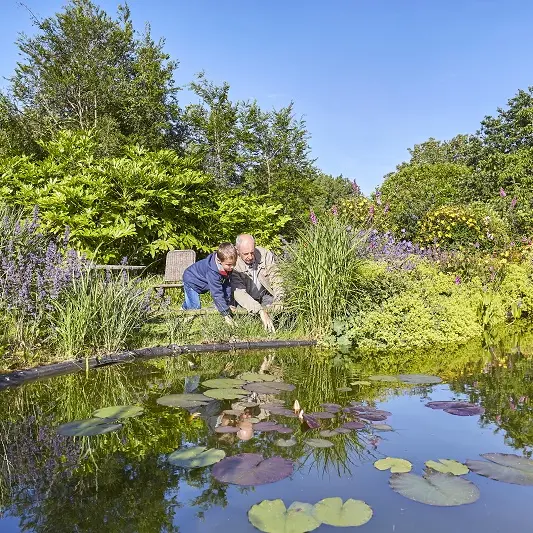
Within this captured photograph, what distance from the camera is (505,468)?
2.08m

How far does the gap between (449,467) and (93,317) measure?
10.1 feet

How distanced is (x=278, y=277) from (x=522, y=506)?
3942 mm

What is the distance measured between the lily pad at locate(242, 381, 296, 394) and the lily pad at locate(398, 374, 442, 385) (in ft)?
2.95

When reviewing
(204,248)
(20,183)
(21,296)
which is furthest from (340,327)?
(20,183)

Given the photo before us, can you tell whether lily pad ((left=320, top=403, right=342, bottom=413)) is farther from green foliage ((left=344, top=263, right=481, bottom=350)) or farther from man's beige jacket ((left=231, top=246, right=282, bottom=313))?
man's beige jacket ((left=231, top=246, right=282, bottom=313))

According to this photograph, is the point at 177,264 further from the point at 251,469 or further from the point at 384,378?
the point at 251,469

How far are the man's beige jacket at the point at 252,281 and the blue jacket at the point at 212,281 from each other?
5.8 inches

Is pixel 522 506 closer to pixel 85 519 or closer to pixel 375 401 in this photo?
pixel 375 401

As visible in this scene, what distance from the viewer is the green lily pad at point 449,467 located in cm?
204

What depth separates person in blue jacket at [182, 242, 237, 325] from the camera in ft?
16.8

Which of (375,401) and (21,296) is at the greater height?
(21,296)

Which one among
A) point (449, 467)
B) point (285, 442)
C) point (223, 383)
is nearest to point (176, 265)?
point (223, 383)

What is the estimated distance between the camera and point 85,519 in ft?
5.53

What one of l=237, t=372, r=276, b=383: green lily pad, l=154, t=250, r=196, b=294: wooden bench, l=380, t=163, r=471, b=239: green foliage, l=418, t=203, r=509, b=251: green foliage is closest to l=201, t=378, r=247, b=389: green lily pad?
l=237, t=372, r=276, b=383: green lily pad
